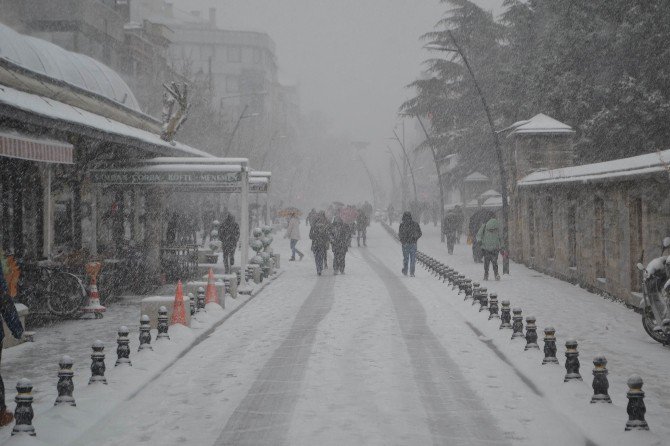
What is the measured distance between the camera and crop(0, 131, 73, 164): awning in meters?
10.9

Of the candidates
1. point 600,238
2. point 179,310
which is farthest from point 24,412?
point 600,238

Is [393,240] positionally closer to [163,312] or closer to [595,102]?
[595,102]

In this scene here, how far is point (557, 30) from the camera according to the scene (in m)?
33.2

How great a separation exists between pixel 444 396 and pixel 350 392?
91cm

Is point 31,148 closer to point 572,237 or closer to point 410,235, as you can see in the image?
point 410,235

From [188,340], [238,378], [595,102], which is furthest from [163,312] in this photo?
[595,102]

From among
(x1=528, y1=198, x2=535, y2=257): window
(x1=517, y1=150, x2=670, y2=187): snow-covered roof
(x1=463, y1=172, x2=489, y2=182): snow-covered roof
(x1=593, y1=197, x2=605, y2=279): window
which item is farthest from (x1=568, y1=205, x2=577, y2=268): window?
(x1=463, y1=172, x2=489, y2=182): snow-covered roof

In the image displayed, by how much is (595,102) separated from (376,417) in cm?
2761

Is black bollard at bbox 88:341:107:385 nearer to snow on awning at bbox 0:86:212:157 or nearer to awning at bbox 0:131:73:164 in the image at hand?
awning at bbox 0:131:73:164

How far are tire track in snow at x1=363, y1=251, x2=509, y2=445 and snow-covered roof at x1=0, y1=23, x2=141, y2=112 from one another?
1039cm

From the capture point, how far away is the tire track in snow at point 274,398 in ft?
21.5

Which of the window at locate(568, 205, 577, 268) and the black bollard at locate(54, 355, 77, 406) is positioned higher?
the window at locate(568, 205, 577, 268)

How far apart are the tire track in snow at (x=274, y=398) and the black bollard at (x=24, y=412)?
1449 millimetres


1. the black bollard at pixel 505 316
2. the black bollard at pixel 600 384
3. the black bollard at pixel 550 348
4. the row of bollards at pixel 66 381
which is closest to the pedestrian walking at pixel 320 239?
the black bollard at pixel 505 316
